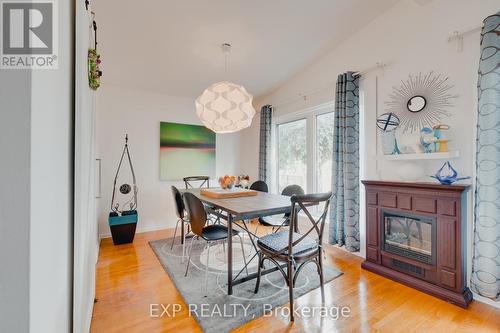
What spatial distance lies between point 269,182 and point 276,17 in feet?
8.94

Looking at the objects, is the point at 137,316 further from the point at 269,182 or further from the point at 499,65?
the point at 499,65

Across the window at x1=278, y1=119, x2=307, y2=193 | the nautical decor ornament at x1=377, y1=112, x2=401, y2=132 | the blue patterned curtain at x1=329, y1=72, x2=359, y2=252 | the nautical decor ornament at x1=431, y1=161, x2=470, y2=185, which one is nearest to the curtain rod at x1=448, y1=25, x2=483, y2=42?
the nautical decor ornament at x1=377, y1=112, x2=401, y2=132

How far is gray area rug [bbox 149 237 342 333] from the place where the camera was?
180 centimetres

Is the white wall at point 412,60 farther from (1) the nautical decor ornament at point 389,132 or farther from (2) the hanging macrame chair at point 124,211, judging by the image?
(2) the hanging macrame chair at point 124,211

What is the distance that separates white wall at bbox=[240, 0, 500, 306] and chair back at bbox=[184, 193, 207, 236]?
2.11 metres

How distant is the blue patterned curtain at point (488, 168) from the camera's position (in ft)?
6.12

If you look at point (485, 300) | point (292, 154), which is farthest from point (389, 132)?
point (292, 154)

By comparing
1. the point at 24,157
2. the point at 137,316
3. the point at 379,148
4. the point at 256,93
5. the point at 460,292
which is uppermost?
the point at 256,93

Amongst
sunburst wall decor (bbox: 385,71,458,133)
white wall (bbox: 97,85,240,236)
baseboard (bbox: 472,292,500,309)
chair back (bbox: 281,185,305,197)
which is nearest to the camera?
baseboard (bbox: 472,292,500,309)

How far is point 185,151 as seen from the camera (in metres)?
4.38

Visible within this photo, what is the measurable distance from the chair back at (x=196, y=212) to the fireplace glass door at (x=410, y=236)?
78.3 inches

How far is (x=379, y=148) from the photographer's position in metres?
2.81

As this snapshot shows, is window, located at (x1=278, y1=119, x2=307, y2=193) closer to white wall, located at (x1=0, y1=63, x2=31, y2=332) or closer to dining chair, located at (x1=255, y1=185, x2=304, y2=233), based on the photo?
dining chair, located at (x1=255, y1=185, x2=304, y2=233)

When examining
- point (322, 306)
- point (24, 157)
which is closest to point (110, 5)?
point (24, 157)
